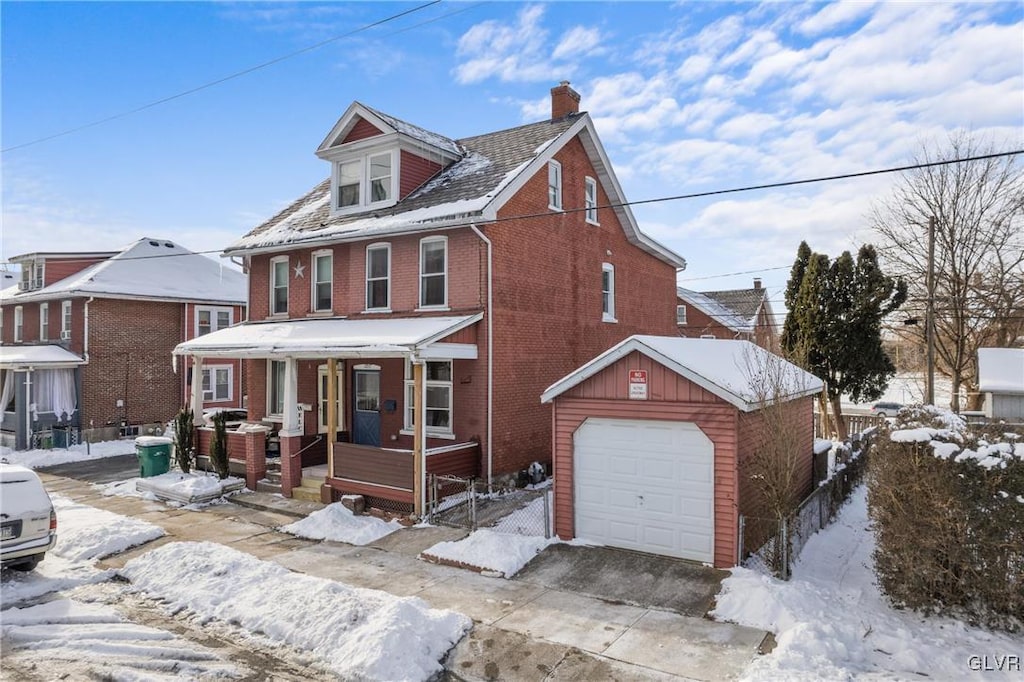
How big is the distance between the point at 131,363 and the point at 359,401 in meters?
14.8

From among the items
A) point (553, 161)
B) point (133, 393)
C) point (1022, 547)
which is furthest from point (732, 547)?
point (133, 393)

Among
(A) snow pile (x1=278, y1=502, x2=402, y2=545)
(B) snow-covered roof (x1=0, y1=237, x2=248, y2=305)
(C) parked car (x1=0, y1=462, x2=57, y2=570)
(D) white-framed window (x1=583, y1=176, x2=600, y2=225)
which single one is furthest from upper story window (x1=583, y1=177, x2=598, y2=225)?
(B) snow-covered roof (x1=0, y1=237, x2=248, y2=305)

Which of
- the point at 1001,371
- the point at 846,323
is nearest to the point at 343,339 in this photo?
the point at 846,323

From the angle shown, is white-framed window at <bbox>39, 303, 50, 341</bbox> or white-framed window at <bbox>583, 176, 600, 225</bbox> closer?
white-framed window at <bbox>583, 176, 600, 225</bbox>

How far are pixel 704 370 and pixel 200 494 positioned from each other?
12.5m

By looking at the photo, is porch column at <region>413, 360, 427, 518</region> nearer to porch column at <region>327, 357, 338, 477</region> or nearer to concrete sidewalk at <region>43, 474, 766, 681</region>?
→ concrete sidewalk at <region>43, 474, 766, 681</region>

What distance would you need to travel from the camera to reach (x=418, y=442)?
13125mm

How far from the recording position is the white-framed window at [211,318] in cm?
2855

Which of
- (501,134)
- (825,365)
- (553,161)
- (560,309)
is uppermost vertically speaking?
(501,134)

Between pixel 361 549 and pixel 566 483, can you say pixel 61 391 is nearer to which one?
pixel 361 549

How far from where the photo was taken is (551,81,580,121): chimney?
2000 centimetres

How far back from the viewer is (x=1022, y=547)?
24.5 ft

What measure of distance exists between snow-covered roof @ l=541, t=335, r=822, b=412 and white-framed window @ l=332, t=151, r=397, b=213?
9445 millimetres

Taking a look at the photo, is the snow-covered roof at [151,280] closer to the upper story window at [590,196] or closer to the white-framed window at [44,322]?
the white-framed window at [44,322]
